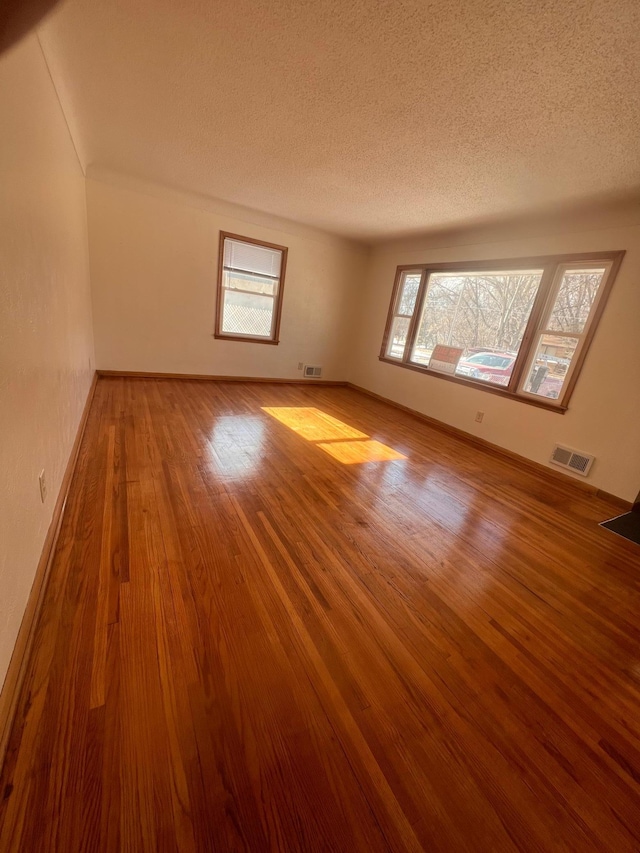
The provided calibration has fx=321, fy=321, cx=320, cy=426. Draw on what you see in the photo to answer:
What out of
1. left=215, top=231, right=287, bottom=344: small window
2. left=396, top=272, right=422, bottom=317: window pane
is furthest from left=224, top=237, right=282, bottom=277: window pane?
left=396, top=272, right=422, bottom=317: window pane

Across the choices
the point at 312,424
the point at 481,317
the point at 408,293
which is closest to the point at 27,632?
the point at 312,424

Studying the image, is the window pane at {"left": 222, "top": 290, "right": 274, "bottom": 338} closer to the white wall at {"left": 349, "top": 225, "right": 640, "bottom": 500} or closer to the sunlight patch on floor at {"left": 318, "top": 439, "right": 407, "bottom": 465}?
the white wall at {"left": 349, "top": 225, "right": 640, "bottom": 500}

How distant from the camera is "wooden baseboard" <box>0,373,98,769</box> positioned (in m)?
0.87

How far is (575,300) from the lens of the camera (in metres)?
3.16

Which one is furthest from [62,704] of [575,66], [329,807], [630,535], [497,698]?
[630,535]

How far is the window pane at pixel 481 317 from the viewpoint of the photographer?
3.62 metres

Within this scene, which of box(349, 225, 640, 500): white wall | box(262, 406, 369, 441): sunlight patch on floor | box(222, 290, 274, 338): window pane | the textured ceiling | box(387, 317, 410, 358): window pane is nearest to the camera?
the textured ceiling

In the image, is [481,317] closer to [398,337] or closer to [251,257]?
[398,337]

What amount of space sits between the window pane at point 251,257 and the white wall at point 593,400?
7.37ft

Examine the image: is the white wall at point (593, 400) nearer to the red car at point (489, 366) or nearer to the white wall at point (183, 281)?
the red car at point (489, 366)

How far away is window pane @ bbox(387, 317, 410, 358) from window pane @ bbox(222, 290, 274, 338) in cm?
199

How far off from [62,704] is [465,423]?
4210mm

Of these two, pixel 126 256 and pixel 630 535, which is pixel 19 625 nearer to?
pixel 630 535

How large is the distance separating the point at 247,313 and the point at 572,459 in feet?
14.8
